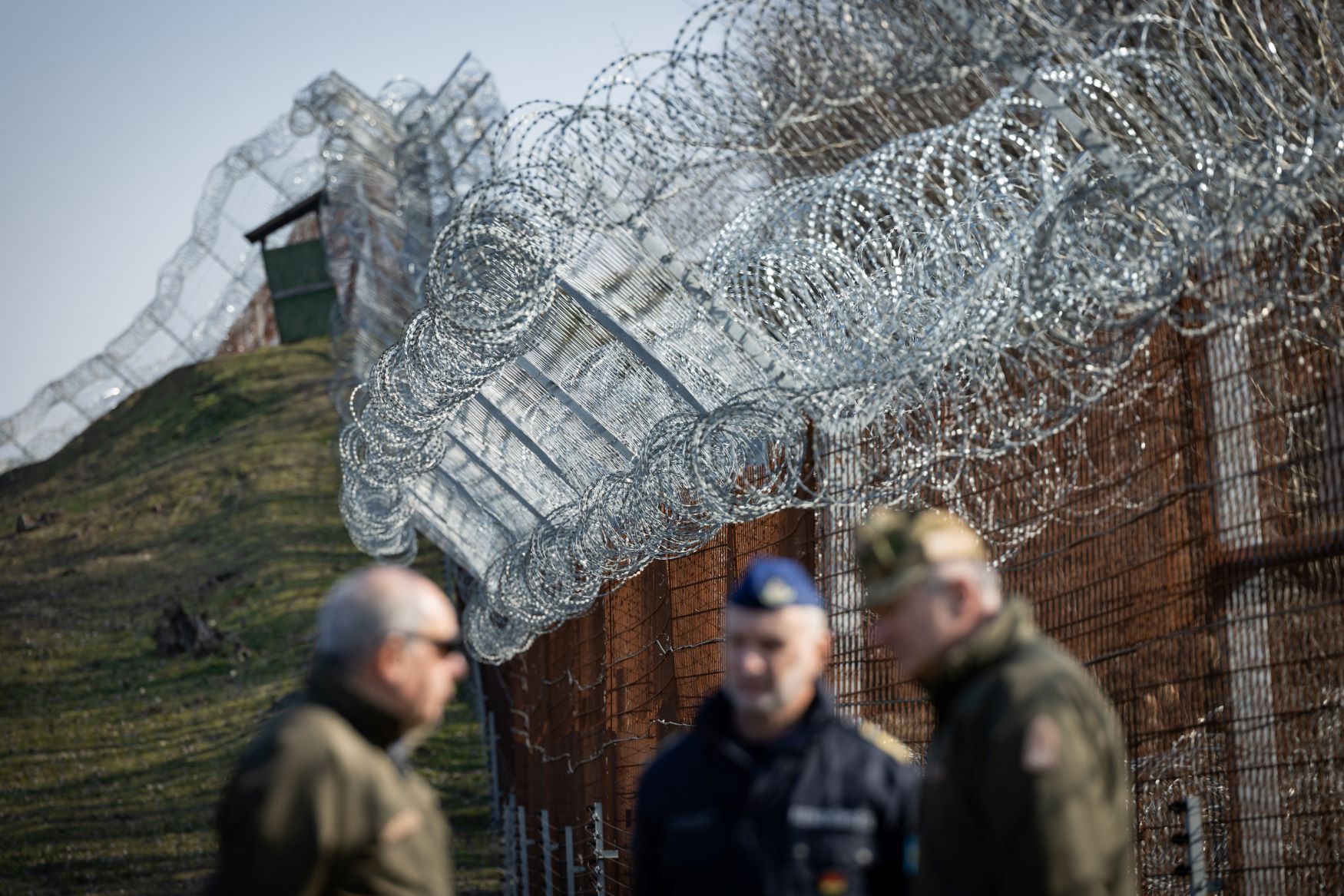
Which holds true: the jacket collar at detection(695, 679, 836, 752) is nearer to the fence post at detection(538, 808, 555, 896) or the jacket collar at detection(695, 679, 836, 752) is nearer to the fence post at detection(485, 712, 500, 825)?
the fence post at detection(538, 808, 555, 896)

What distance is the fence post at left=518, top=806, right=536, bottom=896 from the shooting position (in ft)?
34.6

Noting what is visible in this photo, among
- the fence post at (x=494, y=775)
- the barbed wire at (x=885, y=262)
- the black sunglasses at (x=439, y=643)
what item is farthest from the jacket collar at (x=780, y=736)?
the fence post at (x=494, y=775)

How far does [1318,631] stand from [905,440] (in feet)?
3.99

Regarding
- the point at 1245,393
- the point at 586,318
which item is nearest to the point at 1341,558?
the point at 1245,393

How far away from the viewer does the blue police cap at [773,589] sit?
2.55 meters

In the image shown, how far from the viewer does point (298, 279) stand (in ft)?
108

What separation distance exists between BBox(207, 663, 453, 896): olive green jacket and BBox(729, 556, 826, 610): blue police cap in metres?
0.59

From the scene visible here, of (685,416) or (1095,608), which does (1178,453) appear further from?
(685,416)

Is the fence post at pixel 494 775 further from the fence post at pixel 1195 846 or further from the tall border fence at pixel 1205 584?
the fence post at pixel 1195 846

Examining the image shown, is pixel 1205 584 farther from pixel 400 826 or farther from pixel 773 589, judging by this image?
pixel 400 826

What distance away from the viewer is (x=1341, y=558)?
3.29 m

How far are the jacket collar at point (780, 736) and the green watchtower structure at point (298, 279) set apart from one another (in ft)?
91.5

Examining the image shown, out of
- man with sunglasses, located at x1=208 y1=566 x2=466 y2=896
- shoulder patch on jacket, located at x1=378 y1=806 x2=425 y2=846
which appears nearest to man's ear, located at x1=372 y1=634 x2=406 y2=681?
man with sunglasses, located at x1=208 y1=566 x2=466 y2=896

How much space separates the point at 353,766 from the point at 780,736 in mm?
661
